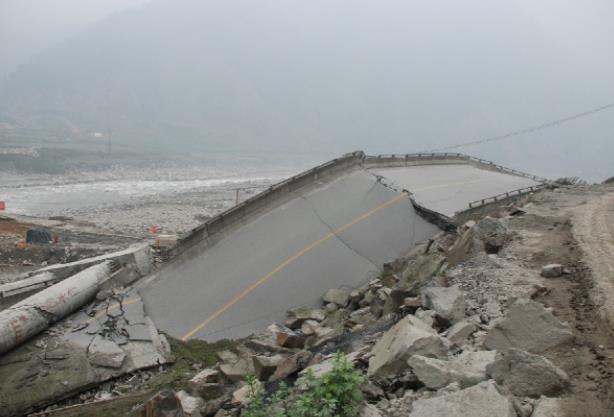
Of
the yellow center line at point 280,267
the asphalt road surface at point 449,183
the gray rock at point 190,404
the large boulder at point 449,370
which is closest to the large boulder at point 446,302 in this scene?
the large boulder at point 449,370

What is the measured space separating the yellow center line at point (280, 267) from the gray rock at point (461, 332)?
272 inches

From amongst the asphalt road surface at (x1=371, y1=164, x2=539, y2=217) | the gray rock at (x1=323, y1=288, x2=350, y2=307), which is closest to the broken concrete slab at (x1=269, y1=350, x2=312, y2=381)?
the gray rock at (x1=323, y1=288, x2=350, y2=307)

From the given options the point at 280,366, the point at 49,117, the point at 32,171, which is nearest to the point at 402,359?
the point at 280,366

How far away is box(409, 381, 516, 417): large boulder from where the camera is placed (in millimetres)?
4770

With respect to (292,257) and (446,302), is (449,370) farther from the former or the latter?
(292,257)

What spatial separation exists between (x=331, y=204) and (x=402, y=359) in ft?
40.3

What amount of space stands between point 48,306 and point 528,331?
32.5ft

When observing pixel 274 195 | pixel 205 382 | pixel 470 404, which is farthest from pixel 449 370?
pixel 274 195

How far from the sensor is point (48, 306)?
11.5 m

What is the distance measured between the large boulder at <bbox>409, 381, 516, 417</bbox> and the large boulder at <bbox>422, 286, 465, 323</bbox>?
258 centimetres

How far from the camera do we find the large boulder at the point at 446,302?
7648 mm

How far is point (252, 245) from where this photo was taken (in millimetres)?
15711

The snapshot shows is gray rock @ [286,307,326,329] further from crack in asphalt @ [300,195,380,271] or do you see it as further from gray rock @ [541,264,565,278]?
gray rock @ [541,264,565,278]

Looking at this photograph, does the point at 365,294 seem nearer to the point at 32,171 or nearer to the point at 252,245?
the point at 252,245
